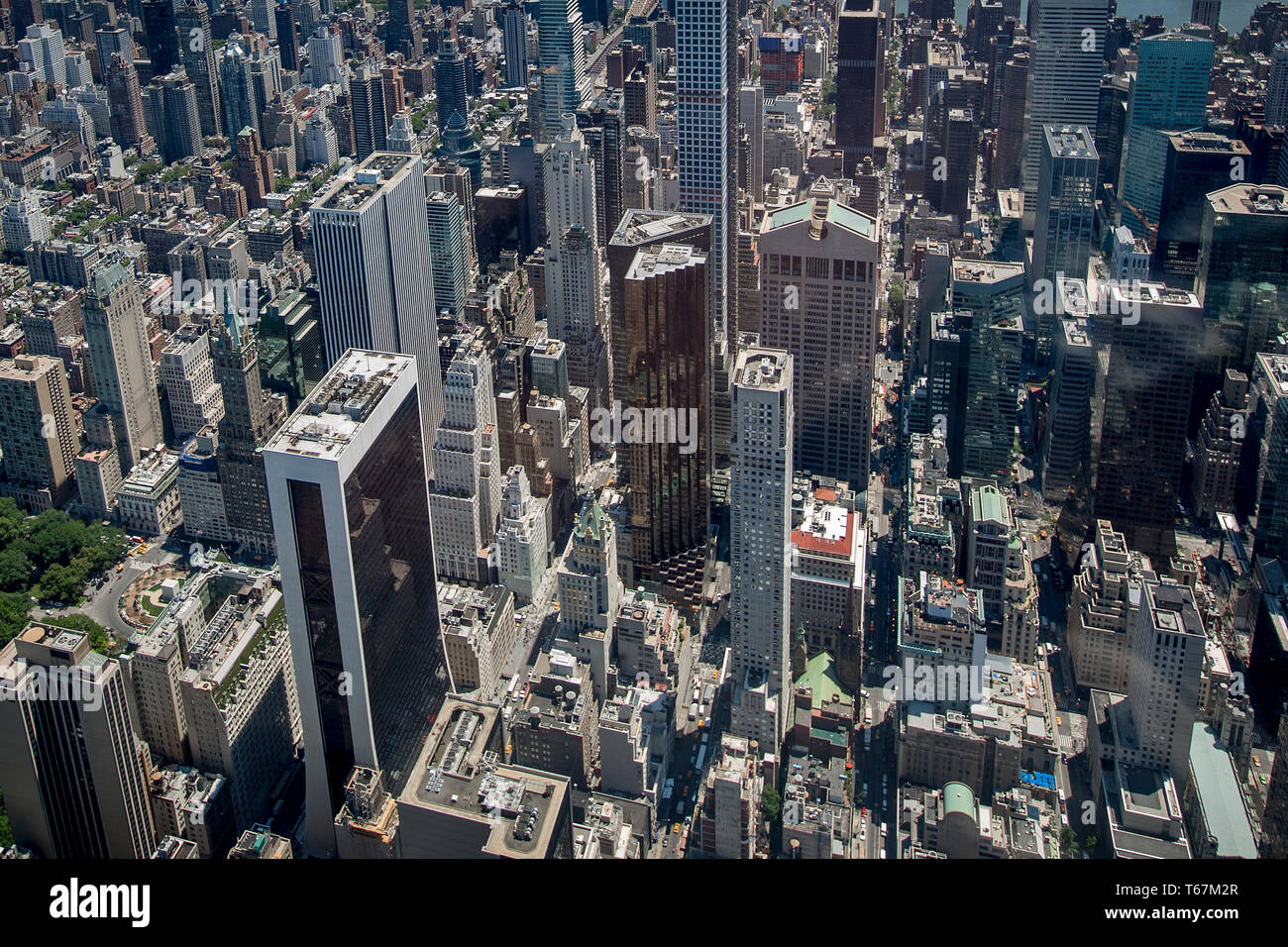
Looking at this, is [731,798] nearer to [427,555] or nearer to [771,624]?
[771,624]

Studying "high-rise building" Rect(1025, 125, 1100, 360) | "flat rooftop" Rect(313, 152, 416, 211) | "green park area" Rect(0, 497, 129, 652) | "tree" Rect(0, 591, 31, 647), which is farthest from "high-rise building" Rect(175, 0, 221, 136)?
"high-rise building" Rect(1025, 125, 1100, 360)

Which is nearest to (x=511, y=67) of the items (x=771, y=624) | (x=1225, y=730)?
(x=771, y=624)

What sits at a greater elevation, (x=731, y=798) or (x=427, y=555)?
(x=427, y=555)

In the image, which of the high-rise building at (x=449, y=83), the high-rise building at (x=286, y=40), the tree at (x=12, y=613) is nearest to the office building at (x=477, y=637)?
the tree at (x=12, y=613)

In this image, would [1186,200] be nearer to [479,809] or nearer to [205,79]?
[479,809]

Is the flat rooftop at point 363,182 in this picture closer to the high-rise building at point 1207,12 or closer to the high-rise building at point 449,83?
the high-rise building at point 449,83

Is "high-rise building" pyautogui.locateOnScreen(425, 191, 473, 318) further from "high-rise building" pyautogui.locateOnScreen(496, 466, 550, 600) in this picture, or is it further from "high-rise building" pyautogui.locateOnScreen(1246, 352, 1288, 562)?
"high-rise building" pyautogui.locateOnScreen(1246, 352, 1288, 562)
